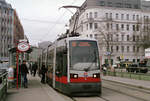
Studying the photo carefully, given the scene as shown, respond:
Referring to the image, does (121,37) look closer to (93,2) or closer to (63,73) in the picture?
(93,2)

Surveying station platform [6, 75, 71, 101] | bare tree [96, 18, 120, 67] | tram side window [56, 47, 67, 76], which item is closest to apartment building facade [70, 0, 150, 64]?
bare tree [96, 18, 120, 67]

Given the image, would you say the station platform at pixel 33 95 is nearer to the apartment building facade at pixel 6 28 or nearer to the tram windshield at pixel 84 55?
the tram windshield at pixel 84 55

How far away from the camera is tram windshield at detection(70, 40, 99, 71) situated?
1083 centimetres

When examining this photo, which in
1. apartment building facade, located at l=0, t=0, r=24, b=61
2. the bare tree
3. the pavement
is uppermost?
apartment building facade, located at l=0, t=0, r=24, b=61

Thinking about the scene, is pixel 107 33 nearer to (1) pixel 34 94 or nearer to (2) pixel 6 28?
(1) pixel 34 94

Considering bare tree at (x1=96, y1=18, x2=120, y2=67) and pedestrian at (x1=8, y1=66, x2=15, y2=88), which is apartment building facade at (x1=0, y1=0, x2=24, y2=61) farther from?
pedestrian at (x1=8, y1=66, x2=15, y2=88)

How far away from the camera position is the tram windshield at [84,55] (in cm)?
1083

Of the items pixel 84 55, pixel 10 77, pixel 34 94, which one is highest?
pixel 84 55

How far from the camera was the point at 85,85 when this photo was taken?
10.7 m

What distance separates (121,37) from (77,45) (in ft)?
183

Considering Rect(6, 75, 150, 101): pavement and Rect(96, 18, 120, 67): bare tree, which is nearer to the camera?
Rect(6, 75, 150, 101): pavement

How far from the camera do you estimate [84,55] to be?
11008 mm

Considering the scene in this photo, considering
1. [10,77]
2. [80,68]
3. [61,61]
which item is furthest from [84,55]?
[10,77]

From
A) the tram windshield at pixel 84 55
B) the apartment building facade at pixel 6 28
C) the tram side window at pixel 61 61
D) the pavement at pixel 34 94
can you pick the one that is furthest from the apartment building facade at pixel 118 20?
the tram windshield at pixel 84 55
